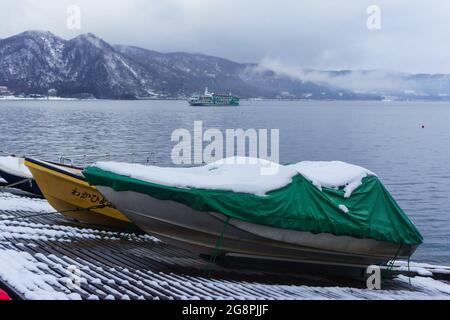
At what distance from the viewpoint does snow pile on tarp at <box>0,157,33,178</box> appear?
70.0 feet

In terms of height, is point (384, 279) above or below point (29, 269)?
below

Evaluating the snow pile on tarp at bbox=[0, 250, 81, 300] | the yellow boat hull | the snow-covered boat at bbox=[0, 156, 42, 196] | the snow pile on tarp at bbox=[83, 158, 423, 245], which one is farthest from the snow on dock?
the snow-covered boat at bbox=[0, 156, 42, 196]

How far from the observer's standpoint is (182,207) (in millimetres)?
11367

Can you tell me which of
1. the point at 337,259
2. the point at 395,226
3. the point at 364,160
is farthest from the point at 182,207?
the point at 364,160

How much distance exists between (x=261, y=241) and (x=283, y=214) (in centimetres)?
88

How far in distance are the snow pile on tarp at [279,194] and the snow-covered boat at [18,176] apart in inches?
389

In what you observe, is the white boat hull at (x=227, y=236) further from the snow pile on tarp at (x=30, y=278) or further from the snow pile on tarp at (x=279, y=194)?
the snow pile on tarp at (x=30, y=278)

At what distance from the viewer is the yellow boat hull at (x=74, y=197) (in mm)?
15758

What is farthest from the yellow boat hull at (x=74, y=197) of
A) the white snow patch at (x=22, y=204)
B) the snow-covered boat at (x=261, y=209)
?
the snow-covered boat at (x=261, y=209)

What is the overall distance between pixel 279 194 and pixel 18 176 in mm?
13391

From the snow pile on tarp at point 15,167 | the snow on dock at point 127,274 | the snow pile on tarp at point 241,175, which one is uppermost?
Answer: the snow pile on tarp at point 241,175

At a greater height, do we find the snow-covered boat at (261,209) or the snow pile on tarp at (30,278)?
the snow-covered boat at (261,209)
